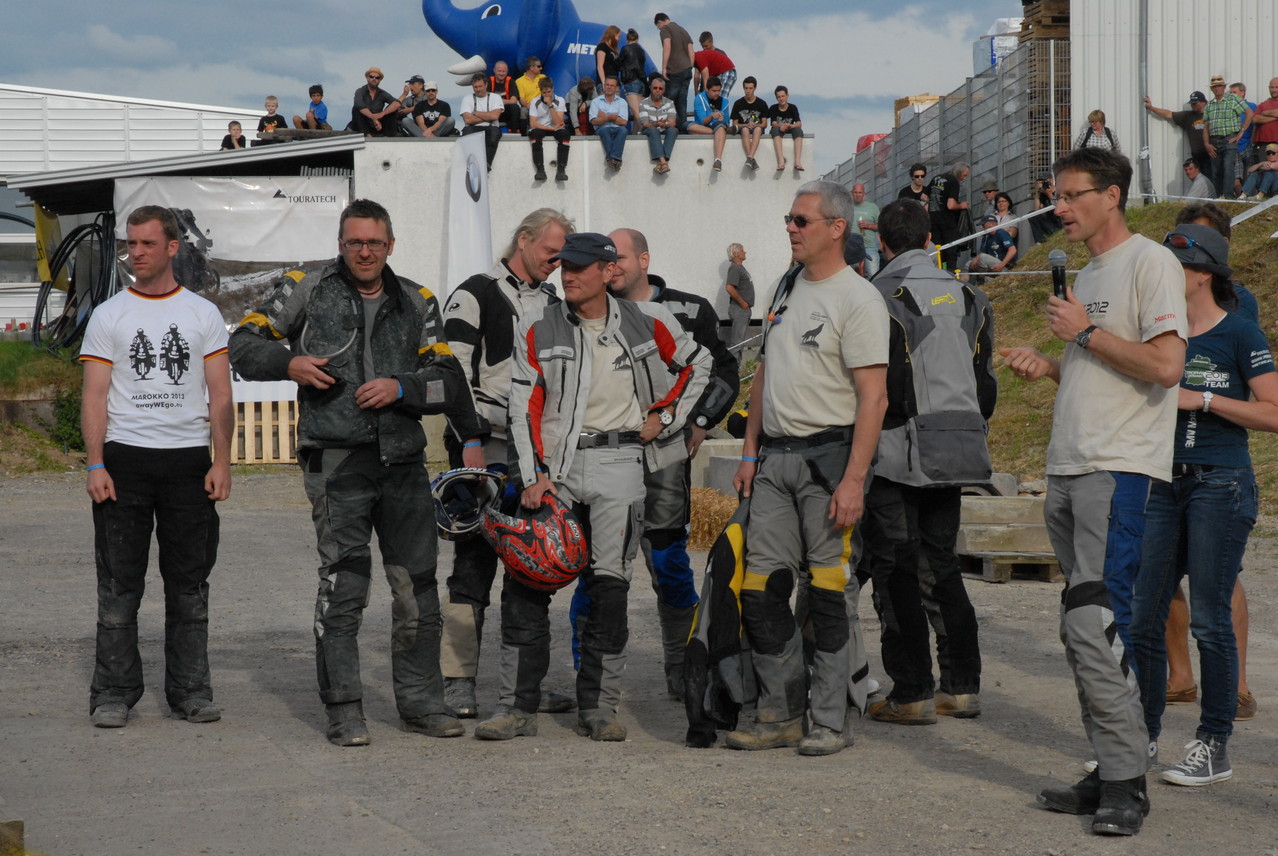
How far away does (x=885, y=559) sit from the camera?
19.1ft

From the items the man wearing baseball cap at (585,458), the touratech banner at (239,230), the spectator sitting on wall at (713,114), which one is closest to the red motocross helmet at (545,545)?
the man wearing baseball cap at (585,458)

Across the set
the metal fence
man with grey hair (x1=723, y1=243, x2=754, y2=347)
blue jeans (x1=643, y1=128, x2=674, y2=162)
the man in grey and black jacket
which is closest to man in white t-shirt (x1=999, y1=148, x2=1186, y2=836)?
the man in grey and black jacket

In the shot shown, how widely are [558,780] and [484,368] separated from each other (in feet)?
6.79

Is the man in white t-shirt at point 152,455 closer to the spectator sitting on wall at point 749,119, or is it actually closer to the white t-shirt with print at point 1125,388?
the white t-shirt with print at point 1125,388

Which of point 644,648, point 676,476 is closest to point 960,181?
point 644,648

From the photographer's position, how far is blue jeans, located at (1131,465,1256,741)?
4.82 m

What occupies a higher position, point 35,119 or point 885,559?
point 35,119

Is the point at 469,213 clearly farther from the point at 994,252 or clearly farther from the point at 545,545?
the point at 545,545

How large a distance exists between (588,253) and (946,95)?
21831 mm

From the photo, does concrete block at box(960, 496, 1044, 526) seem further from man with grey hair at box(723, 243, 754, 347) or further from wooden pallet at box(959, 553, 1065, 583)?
man with grey hair at box(723, 243, 754, 347)

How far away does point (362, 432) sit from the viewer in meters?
5.66

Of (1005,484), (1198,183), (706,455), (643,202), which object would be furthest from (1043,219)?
(1005,484)

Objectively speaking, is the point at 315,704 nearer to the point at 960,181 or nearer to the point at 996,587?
the point at 996,587

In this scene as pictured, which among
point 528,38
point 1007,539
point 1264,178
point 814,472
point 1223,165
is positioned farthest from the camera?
point 528,38
